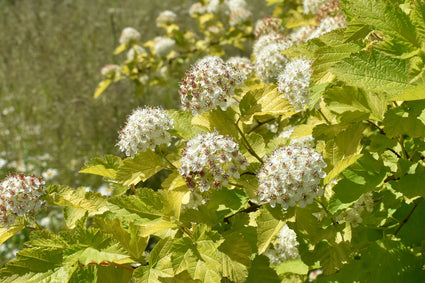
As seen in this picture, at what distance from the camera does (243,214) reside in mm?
1240

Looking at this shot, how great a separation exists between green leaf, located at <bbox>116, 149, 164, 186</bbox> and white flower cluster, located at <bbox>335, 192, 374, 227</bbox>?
2.00 ft

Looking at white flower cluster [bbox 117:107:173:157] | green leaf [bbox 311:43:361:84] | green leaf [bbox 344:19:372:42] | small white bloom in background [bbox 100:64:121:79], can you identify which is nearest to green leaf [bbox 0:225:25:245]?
white flower cluster [bbox 117:107:173:157]

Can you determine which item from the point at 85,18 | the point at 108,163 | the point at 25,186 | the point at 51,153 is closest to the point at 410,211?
the point at 108,163

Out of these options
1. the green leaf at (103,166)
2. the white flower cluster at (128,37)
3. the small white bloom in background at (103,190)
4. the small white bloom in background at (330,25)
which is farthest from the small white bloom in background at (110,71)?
the green leaf at (103,166)

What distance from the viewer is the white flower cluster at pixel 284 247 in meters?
1.70

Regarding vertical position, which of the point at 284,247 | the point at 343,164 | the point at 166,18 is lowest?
the point at 284,247

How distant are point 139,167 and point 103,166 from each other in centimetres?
16

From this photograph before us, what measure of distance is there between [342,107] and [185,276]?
63 centimetres

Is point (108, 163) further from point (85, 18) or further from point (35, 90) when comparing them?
point (85, 18)

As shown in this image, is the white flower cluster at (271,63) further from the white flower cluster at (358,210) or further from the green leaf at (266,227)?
the green leaf at (266,227)

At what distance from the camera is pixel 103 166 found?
1.37 m

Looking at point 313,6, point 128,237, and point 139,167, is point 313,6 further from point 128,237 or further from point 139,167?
point 128,237

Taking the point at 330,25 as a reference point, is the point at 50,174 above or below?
below

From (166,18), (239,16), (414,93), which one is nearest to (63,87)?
(166,18)
